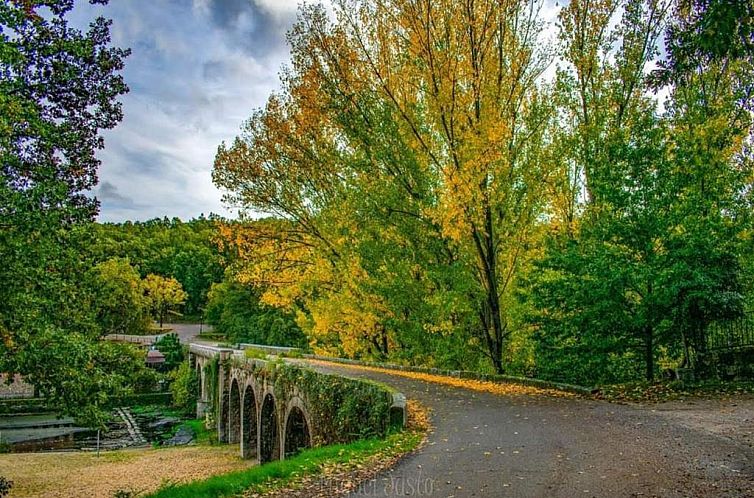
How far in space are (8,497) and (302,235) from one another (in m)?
12.6

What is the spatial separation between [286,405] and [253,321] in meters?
37.1

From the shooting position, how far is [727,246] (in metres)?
12.2

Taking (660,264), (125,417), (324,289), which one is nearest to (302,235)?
(324,289)

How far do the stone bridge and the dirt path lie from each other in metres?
1.63

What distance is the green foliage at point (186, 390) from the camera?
4300 centimetres

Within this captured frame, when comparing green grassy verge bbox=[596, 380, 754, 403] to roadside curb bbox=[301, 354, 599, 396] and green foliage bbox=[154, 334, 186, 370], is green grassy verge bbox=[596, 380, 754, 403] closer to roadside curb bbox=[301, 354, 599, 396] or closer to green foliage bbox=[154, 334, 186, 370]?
roadside curb bbox=[301, 354, 599, 396]

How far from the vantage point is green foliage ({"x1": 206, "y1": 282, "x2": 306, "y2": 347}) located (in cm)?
4766

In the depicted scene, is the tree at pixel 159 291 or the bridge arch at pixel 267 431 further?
the tree at pixel 159 291

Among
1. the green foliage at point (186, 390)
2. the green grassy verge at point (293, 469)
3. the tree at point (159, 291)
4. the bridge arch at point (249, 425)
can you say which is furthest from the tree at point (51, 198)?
the tree at point (159, 291)

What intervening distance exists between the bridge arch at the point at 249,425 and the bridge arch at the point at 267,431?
98.9 inches

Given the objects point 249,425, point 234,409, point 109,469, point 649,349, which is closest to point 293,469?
point 649,349

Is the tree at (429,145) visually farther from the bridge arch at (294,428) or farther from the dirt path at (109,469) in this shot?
the dirt path at (109,469)

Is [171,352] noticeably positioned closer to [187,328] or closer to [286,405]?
[187,328]

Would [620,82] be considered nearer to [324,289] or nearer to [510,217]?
[510,217]
